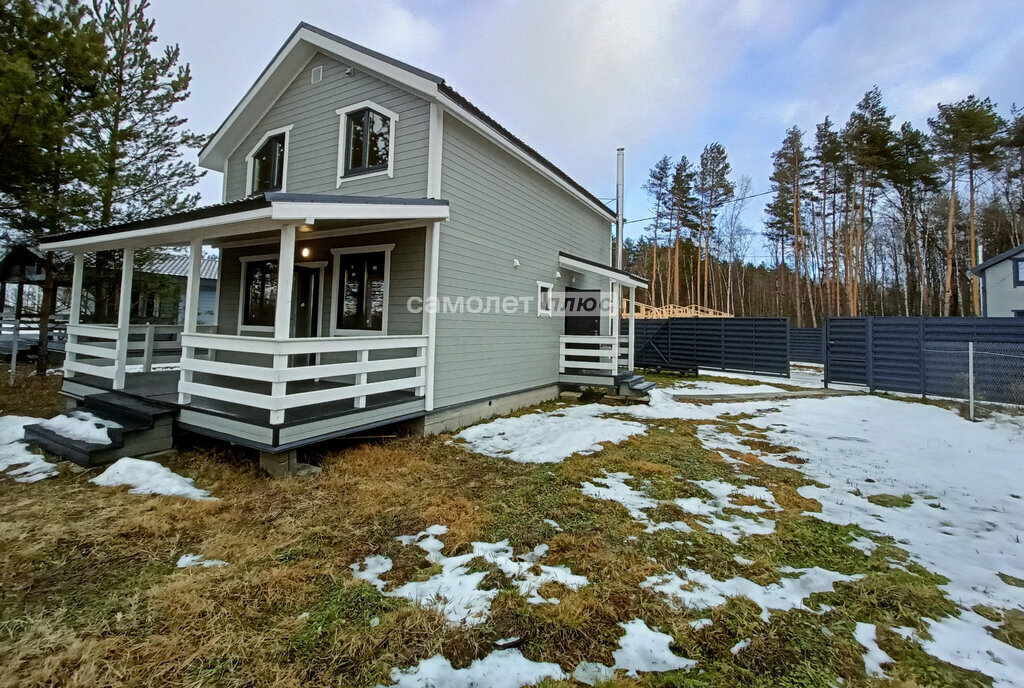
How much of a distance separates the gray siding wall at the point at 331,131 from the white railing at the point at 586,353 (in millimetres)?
5011

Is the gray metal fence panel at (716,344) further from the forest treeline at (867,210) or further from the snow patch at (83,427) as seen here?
the snow patch at (83,427)

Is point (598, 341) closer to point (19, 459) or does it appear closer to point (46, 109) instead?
point (19, 459)

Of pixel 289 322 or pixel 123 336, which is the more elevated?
pixel 289 322

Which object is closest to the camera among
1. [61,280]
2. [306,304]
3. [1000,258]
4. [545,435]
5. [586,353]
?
[545,435]

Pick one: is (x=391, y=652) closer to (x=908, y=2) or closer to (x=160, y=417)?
(x=160, y=417)

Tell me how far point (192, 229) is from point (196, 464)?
2.85 metres

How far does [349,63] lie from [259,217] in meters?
4.48

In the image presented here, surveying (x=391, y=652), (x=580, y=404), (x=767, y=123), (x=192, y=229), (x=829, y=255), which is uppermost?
(x=767, y=123)

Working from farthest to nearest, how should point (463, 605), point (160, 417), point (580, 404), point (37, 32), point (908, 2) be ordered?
point (908, 2) < point (580, 404) < point (37, 32) < point (160, 417) < point (463, 605)

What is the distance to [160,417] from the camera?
5121mm

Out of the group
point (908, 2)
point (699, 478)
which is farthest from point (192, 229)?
point (908, 2)

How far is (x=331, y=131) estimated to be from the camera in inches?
296

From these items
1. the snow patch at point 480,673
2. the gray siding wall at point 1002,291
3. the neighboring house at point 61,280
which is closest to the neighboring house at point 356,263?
the neighboring house at point 61,280

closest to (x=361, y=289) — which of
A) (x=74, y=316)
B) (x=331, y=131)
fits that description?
(x=331, y=131)
